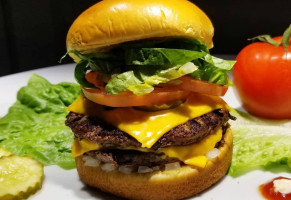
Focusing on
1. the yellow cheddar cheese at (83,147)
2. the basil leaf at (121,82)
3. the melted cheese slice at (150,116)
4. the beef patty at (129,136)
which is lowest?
the yellow cheddar cheese at (83,147)

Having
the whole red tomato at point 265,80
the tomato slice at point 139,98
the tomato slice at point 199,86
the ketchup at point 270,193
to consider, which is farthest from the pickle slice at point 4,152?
the whole red tomato at point 265,80

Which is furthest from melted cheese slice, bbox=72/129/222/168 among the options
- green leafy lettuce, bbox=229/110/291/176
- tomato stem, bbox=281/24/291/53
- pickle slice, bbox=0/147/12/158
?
tomato stem, bbox=281/24/291/53

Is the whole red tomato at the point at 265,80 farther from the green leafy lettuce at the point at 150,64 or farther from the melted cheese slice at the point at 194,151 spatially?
the melted cheese slice at the point at 194,151

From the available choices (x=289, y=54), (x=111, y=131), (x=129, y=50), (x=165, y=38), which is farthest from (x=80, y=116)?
(x=289, y=54)

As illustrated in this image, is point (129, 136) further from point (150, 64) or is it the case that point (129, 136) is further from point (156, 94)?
point (150, 64)

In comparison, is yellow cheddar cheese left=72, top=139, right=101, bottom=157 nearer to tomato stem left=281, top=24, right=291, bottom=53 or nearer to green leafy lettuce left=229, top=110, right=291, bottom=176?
green leafy lettuce left=229, top=110, right=291, bottom=176

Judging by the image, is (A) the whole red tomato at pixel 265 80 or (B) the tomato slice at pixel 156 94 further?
(A) the whole red tomato at pixel 265 80
